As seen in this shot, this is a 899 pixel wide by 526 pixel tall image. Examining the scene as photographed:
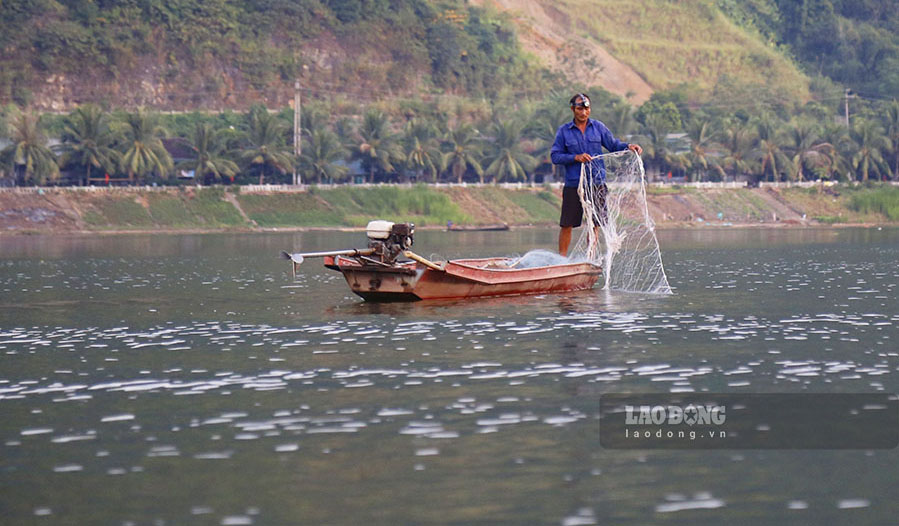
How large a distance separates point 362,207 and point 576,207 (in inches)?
3424

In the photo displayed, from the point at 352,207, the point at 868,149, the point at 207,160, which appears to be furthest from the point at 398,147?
the point at 868,149

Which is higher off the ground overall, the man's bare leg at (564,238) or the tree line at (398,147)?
the tree line at (398,147)

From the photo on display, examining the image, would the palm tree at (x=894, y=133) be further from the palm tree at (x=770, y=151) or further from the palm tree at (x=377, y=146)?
the palm tree at (x=377, y=146)

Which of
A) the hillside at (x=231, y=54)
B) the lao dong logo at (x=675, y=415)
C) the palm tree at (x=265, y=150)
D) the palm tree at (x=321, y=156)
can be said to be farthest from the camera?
the hillside at (x=231, y=54)

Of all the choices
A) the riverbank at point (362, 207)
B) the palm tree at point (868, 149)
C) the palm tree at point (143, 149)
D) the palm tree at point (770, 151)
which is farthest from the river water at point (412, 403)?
the palm tree at point (868, 149)

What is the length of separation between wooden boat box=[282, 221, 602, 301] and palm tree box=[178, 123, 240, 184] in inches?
3396

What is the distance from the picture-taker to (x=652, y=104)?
550ft

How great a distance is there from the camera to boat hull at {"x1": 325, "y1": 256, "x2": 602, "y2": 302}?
96.2ft

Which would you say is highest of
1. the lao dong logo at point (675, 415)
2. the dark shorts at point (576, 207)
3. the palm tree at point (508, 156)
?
the palm tree at point (508, 156)

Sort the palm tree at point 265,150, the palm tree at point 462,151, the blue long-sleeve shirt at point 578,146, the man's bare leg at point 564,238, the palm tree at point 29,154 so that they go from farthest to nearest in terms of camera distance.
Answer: the palm tree at point 462,151 < the palm tree at point 265,150 < the palm tree at point 29,154 < the man's bare leg at point 564,238 < the blue long-sleeve shirt at point 578,146

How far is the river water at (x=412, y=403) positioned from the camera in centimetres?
1182

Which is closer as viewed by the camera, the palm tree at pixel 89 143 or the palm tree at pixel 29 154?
the palm tree at pixel 29 154

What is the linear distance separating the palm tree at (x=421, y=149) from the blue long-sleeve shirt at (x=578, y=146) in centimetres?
9570

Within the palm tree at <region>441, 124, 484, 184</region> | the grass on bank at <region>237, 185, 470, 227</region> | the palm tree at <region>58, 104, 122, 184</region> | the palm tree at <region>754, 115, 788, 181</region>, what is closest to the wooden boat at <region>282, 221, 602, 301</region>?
the grass on bank at <region>237, 185, 470, 227</region>
